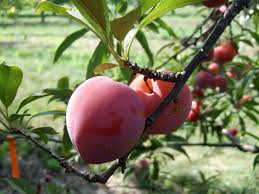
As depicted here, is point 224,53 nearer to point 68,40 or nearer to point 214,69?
point 214,69

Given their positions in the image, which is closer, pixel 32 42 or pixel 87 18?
pixel 87 18

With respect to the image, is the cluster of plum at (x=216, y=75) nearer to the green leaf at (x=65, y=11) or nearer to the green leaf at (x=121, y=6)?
the green leaf at (x=121, y=6)

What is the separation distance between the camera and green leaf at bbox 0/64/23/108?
2.68ft

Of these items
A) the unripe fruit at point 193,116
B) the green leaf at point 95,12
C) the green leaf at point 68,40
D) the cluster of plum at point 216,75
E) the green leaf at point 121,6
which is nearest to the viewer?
the green leaf at point 95,12

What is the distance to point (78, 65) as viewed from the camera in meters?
6.49

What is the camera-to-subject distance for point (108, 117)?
0.59 m

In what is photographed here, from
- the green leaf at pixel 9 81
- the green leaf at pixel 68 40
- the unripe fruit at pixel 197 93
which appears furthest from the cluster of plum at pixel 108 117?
the unripe fruit at pixel 197 93

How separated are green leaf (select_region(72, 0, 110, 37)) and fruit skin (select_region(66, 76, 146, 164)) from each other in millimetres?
78

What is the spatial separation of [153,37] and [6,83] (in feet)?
29.2

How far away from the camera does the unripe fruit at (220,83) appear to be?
76.0 inches

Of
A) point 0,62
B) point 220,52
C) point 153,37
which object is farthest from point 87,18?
point 153,37

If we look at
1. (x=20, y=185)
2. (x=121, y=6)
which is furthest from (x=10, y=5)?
(x=20, y=185)

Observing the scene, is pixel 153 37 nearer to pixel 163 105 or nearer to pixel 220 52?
pixel 220 52

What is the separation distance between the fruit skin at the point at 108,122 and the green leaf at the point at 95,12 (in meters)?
0.08
